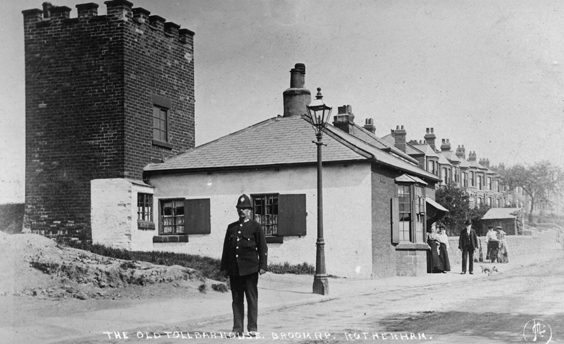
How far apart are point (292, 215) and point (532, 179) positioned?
66.0 m

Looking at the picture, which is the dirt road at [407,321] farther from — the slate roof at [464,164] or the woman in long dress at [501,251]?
the slate roof at [464,164]

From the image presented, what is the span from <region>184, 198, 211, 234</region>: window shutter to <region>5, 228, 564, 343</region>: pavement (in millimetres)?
5554

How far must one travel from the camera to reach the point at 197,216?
886 inches

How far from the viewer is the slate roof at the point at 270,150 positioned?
839 inches

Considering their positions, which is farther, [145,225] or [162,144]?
[162,144]

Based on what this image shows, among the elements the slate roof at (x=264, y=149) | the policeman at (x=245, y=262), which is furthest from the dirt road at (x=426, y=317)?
the slate roof at (x=264, y=149)

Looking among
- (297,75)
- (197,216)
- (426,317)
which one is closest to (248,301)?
(426,317)

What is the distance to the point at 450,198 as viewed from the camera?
52.9 meters

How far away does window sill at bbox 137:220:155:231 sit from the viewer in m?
22.0

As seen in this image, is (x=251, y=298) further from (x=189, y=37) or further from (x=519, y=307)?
(x=189, y=37)

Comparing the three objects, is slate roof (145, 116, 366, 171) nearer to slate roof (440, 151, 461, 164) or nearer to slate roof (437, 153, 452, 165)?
slate roof (437, 153, 452, 165)

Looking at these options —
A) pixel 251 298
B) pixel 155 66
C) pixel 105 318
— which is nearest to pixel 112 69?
pixel 155 66

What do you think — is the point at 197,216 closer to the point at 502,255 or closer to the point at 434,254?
the point at 434,254

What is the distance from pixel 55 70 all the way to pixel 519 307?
16085mm
